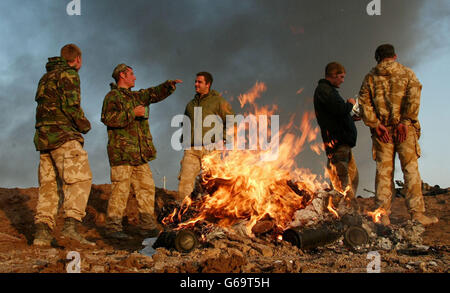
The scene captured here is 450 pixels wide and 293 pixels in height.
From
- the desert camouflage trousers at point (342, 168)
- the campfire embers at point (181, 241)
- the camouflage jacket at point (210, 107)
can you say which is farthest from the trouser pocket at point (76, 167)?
the desert camouflage trousers at point (342, 168)

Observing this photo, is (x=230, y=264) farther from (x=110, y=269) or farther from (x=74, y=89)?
(x=74, y=89)

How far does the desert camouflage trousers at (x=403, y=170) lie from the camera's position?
5.82m

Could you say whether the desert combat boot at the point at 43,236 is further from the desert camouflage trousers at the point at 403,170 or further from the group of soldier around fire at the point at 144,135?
the desert camouflage trousers at the point at 403,170

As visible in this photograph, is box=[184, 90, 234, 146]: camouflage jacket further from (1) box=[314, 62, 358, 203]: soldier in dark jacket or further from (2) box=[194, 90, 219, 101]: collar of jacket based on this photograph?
(1) box=[314, 62, 358, 203]: soldier in dark jacket

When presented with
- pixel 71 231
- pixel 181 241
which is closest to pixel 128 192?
pixel 71 231

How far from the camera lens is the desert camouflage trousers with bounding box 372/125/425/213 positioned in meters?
5.82

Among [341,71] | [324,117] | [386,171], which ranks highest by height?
[341,71]

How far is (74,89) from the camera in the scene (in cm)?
A: 503

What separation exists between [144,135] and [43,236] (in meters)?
2.39

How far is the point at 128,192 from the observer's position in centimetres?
625

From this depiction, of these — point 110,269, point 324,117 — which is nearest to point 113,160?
point 110,269

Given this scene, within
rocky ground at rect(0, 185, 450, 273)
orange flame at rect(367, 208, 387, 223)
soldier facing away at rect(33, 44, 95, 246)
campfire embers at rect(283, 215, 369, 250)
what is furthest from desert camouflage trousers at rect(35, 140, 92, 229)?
orange flame at rect(367, 208, 387, 223)

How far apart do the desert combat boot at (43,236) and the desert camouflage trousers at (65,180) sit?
2.5 inches

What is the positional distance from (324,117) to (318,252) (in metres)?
3.11
